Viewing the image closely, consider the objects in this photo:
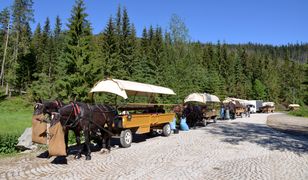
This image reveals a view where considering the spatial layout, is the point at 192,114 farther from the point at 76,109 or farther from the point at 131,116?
the point at 76,109

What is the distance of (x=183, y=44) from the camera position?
195 ft

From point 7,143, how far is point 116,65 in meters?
39.3

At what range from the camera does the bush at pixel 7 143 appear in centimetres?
1263

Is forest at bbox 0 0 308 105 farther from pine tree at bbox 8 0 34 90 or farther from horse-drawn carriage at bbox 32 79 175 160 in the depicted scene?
horse-drawn carriage at bbox 32 79 175 160

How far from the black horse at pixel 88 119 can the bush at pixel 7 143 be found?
391cm

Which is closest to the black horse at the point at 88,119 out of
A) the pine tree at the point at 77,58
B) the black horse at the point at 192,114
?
the black horse at the point at 192,114

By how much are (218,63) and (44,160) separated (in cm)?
8979

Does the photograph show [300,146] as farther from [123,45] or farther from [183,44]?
[123,45]

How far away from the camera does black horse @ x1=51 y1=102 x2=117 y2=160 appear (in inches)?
389

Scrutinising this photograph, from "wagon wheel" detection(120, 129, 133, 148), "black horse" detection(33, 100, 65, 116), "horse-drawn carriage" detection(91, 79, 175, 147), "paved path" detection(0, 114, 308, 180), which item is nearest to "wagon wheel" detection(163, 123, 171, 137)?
"horse-drawn carriage" detection(91, 79, 175, 147)

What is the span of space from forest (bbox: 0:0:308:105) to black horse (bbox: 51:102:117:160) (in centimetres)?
1333

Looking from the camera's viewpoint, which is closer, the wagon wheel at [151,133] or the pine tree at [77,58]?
the wagon wheel at [151,133]

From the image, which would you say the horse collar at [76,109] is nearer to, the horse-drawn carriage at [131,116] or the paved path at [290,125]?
the horse-drawn carriage at [131,116]

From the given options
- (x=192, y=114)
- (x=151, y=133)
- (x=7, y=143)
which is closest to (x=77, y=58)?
(x=192, y=114)
